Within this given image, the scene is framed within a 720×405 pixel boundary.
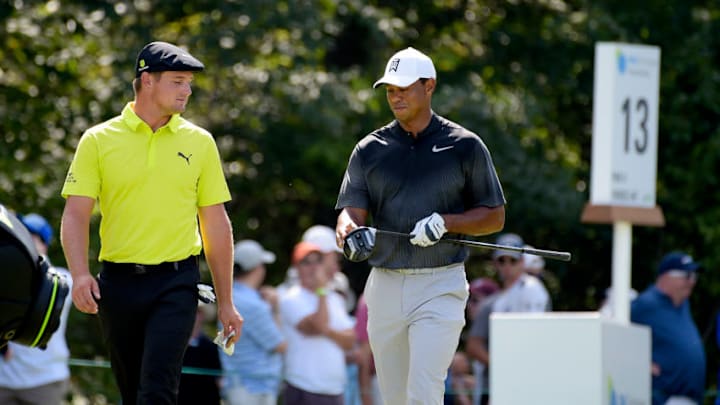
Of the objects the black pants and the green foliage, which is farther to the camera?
the green foliage

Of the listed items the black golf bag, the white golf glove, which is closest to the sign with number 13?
the white golf glove

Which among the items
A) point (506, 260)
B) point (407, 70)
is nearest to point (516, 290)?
point (506, 260)

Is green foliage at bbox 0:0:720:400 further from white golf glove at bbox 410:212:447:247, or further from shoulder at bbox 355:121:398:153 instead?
white golf glove at bbox 410:212:447:247

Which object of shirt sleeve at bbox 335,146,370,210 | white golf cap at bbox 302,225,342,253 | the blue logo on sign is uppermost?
the blue logo on sign

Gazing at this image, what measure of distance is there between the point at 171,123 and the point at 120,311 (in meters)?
0.94

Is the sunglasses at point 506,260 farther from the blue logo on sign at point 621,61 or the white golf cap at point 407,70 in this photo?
the white golf cap at point 407,70

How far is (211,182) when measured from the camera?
7.40m

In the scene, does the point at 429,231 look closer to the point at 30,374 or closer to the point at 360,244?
the point at 360,244

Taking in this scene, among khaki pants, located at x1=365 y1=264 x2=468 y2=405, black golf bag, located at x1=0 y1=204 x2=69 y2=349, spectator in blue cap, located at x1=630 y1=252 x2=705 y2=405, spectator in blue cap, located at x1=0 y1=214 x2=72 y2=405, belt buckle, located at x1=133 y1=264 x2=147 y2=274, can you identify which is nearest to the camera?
black golf bag, located at x1=0 y1=204 x2=69 y2=349

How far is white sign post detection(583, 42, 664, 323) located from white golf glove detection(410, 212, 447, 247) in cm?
601

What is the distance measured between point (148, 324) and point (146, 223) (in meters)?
0.48

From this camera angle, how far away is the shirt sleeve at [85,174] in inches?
283

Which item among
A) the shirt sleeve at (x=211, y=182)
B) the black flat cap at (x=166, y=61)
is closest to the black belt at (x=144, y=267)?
the shirt sleeve at (x=211, y=182)

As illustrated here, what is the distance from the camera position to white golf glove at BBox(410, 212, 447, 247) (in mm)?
7348
